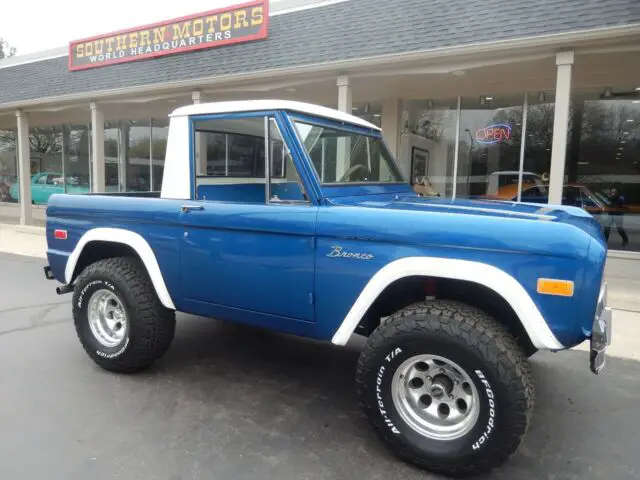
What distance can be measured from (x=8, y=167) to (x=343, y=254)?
20746 mm

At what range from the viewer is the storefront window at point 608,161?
29.8ft

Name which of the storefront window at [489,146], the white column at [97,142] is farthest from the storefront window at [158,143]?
the storefront window at [489,146]

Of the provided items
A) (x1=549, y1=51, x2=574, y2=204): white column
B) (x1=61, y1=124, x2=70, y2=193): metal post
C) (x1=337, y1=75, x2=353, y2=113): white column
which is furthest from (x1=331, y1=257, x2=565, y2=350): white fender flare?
(x1=61, y1=124, x2=70, y2=193): metal post

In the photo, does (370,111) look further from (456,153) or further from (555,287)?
(555,287)

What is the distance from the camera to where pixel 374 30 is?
8258 mm

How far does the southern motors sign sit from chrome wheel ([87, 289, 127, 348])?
719 cm

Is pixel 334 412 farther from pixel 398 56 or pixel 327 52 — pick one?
pixel 327 52

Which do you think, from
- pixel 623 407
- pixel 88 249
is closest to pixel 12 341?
pixel 88 249

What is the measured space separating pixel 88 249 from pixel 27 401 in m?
1.25

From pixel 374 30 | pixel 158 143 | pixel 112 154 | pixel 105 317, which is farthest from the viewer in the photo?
pixel 112 154

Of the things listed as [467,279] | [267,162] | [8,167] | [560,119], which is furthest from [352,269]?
[8,167]

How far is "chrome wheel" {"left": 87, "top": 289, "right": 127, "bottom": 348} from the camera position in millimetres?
3948

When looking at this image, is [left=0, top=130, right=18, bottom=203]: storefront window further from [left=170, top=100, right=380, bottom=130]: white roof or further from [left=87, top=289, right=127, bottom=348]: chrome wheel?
[left=170, top=100, right=380, bottom=130]: white roof

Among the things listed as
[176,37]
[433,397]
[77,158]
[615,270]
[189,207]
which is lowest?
[615,270]
